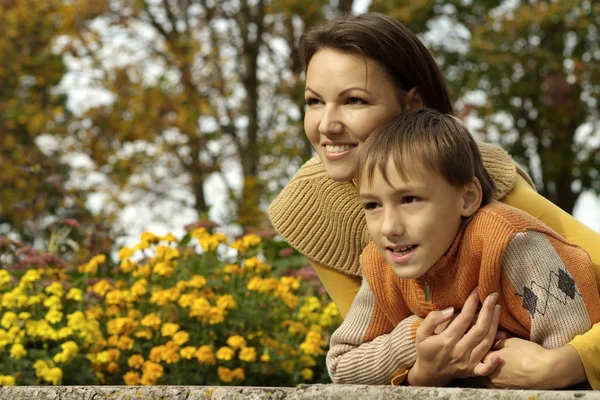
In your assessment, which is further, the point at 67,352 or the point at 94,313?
the point at 94,313

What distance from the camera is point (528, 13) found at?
1210 cm

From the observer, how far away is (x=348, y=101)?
8.75 ft

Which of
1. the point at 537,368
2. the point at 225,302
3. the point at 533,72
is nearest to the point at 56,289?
the point at 225,302

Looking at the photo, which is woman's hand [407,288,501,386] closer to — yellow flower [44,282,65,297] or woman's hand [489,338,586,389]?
woman's hand [489,338,586,389]

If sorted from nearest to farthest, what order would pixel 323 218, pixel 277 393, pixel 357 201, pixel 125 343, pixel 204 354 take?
1. pixel 277 393
2. pixel 357 201
3. pixel 323 218
4. pixel 204 354
5. pixel 125 343

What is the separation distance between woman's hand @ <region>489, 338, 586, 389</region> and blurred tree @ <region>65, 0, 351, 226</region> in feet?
38.7

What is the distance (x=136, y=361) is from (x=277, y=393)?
224cm

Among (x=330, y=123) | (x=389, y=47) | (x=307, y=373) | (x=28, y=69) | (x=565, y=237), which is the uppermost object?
(x=28, y=69)

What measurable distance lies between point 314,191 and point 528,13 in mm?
9697

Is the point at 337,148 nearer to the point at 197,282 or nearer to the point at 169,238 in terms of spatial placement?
the point at 197,282

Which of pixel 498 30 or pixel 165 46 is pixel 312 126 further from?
pixel 165 46

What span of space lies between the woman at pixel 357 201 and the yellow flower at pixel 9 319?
133 centimetres

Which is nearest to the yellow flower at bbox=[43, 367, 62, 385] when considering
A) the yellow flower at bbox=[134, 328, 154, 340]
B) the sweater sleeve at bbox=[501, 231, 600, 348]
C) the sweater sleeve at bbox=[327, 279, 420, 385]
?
the yellow flower at bbox=[134, 328, 154, 340]

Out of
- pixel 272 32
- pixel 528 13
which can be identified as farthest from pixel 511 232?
pixel 272 32
